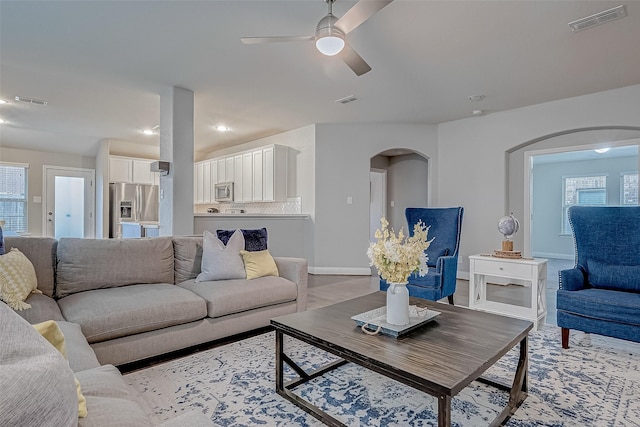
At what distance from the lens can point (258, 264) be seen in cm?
317

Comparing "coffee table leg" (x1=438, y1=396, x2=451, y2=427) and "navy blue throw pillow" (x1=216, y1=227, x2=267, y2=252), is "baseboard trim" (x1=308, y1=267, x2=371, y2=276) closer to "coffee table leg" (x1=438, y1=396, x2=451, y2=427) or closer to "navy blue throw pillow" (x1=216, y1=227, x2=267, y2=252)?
"navy blue throw pillow" (x1=216, y1=227, x2=267, y2=252)

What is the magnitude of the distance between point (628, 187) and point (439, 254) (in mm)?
6474

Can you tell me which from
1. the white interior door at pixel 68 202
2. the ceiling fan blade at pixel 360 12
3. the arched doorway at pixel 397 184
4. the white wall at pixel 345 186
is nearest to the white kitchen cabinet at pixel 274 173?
the white wall at pixel 345 186

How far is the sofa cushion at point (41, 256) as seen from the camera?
96.3 inches

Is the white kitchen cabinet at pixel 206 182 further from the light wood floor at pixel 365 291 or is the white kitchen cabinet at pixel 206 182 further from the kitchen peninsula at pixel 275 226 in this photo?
the light wood floor at pixel 365 291

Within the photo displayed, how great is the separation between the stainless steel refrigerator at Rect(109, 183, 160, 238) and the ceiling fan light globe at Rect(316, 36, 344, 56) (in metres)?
6.11

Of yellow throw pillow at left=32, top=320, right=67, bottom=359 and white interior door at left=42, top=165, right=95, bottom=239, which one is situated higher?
white interior door at left=42, top=165, right=95, bottom=239

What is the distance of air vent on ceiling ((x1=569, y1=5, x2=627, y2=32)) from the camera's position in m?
2.63

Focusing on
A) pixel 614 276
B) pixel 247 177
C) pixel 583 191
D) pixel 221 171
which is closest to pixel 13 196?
pixel 221 171

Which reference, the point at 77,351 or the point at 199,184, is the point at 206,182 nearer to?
the point at 199,184

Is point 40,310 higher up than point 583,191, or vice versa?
point 583,191

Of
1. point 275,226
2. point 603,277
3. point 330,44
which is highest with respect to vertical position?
point 330,44

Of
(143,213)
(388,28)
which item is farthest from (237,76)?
(143,213)

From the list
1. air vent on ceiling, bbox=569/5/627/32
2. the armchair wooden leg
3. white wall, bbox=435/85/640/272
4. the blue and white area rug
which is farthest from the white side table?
air vent on ceiling, bbox=569/5/627/32
